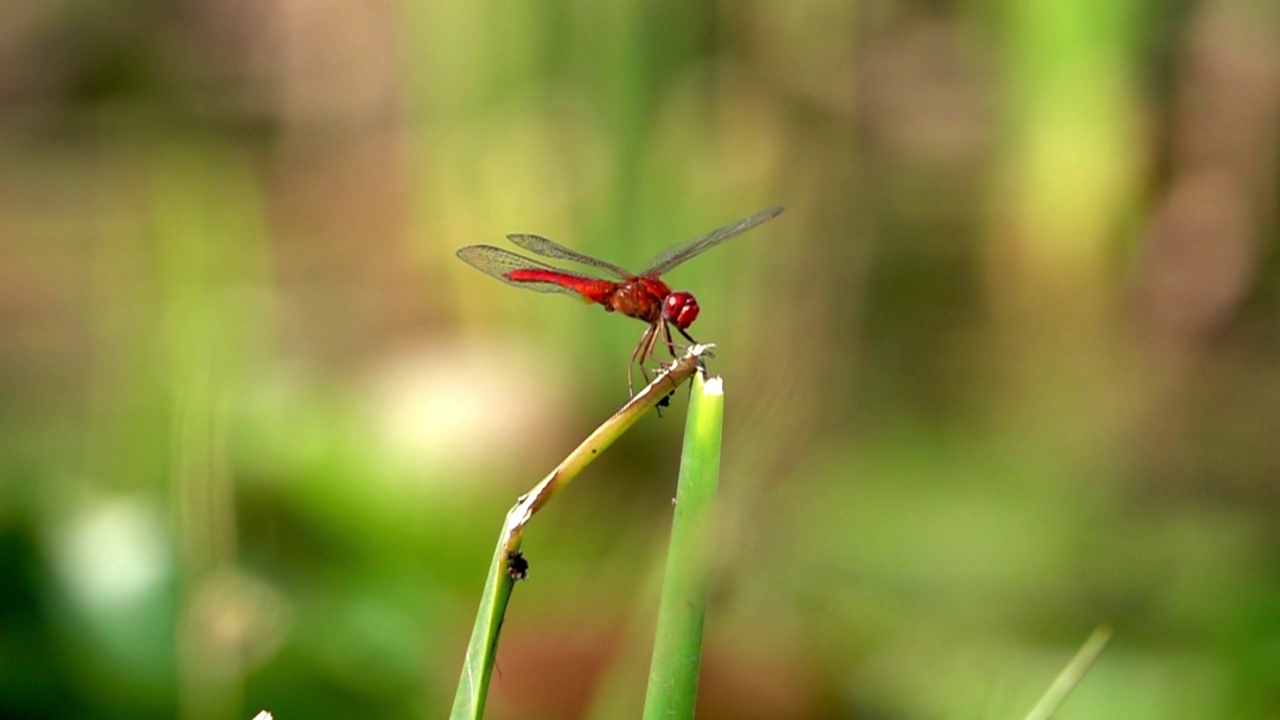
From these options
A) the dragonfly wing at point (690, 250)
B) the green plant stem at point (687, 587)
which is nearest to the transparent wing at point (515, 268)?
the dragonfly wing at point (690, 250)

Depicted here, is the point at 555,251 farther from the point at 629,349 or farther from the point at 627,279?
the point at 629,349

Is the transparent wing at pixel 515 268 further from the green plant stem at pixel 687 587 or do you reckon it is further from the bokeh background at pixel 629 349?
the green plant stem at pixel 687 587

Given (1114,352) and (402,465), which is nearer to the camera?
(402,465)

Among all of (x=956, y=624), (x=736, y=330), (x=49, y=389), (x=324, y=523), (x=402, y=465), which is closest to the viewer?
(x=324, y=523)

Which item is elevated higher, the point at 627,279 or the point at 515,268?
the point at 515,268

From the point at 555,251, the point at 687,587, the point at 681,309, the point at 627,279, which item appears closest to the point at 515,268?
the point at 555,251

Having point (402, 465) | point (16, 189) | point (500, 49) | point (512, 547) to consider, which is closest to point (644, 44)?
point (500, 49)

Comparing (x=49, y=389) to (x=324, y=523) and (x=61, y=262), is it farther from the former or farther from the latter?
(x=324, y=523)
